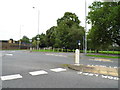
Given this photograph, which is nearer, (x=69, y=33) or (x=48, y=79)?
(x=48, y=79)

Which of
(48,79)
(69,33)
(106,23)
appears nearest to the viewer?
(48,79)

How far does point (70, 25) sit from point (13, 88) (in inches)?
1471

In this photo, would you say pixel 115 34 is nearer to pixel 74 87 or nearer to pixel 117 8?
pixel 117 8

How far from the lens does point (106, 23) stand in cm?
1827

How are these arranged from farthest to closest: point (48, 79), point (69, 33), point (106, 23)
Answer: point (69, 33)
point (106, 23)
point (48, 79)

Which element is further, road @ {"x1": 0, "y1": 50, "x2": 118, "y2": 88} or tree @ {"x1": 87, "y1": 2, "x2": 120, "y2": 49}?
tree @ {"x1": 87, "y1": 2, "x2": 120, "y2": 49}

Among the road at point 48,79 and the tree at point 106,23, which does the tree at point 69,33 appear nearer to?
the tree at point 106,23

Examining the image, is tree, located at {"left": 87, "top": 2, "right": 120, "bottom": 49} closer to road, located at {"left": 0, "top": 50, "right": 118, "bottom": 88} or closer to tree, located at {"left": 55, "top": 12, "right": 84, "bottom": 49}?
road, located at {"left": 0, "top": 50, "right": 118, "bottom": 88}

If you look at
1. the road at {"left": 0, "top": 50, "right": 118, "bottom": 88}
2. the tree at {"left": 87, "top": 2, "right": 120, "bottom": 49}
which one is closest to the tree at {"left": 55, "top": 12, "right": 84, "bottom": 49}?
the tree at {"left": 87, "top": 2, "right": 120, "bottom": 49}

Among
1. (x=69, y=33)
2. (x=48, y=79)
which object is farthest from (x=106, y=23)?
(x=69, y=33)

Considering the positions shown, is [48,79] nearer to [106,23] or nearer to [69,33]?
[106,23]

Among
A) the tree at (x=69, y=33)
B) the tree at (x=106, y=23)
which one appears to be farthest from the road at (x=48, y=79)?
the tree at (x=69, y=33)

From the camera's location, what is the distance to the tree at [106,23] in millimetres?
17611

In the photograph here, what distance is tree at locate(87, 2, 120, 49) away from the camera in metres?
17.6
